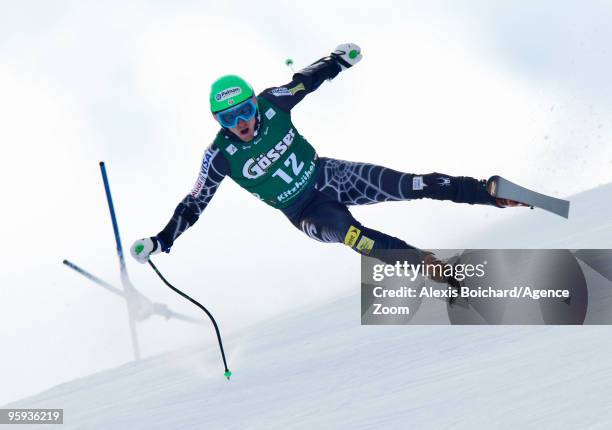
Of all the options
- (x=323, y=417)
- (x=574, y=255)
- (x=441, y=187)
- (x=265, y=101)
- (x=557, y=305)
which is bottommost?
(x=323, y=417)

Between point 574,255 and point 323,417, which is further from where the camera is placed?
point 574,255

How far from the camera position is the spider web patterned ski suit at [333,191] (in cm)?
575

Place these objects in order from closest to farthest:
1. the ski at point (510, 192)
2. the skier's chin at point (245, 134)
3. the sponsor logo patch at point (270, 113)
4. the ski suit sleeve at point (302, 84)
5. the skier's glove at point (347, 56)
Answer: the ski at point (510, 192), the skier's chin at point (245, 134), the sponsor logo patch at point (270, 113), the ski suit sleeve at point (302, 84), the skier's glove at point (347, 56)

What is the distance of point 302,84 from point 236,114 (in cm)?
83

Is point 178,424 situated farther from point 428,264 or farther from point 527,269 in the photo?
point 527,269

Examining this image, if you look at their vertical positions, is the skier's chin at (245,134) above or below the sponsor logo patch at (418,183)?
above

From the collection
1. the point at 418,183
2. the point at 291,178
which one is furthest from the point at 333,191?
the point at 418,183

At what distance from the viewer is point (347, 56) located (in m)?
6.73

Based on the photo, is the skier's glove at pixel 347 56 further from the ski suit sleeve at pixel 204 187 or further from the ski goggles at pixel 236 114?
the ski suit sleeve at pixel 204 187

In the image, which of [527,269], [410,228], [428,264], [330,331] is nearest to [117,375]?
[330,331]

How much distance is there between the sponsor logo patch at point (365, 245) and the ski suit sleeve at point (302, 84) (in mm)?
1331

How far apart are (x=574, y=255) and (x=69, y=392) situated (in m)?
4.18

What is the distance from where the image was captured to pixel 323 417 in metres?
3.53

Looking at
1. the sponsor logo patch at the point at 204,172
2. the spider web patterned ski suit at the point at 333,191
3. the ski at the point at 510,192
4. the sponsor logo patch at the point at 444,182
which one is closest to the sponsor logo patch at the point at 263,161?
the spider web patterned ski suit at the point at 333,191
